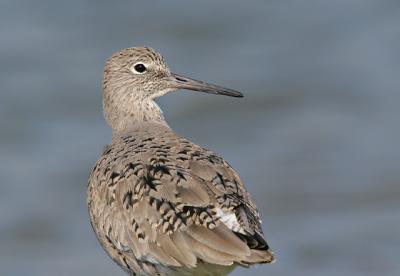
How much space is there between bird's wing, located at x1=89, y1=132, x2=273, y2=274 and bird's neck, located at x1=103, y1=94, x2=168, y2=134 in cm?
82

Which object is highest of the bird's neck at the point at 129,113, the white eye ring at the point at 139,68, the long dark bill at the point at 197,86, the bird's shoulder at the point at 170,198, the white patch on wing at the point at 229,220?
the white eye ring at the point at 139,68

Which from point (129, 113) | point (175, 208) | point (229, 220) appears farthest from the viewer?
point (129, 113)

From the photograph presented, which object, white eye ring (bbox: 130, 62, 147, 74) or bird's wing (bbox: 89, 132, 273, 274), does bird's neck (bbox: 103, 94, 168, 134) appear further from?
bird's wing (bbox: 89, 132, 273, 274)

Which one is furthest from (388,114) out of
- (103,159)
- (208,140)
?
(103,159)

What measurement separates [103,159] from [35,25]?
817 centimetres

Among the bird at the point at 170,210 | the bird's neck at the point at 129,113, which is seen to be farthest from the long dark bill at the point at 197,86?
the bird at the point at 170,210

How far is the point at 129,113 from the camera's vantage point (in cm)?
1020

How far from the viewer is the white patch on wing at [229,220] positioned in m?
8.33

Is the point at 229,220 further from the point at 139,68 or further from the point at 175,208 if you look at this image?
the point at 139,68

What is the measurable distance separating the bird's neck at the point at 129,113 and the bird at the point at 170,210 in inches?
13.5

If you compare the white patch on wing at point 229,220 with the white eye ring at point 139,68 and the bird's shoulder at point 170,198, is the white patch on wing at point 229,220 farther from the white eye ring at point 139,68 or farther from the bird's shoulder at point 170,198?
the white eye ring at point 139,68

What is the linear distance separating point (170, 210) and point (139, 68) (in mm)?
2052

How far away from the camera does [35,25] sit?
17.3 meters

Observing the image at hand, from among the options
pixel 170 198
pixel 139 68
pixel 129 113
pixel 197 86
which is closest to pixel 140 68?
pixel 139 68
